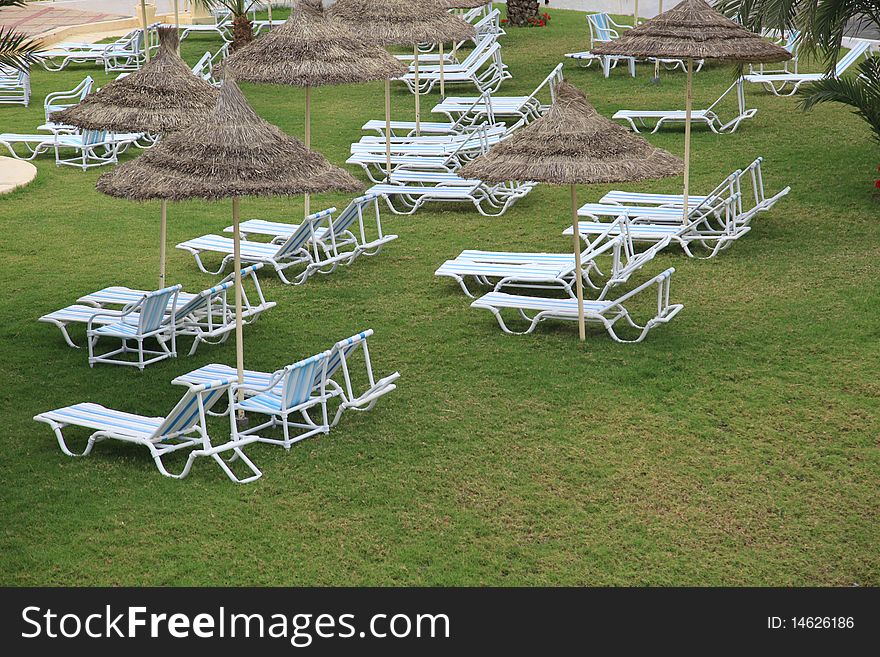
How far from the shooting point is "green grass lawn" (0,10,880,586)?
6.26 meters

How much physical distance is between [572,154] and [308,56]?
4.45 m

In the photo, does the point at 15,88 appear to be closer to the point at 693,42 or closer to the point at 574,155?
the point at 693,42

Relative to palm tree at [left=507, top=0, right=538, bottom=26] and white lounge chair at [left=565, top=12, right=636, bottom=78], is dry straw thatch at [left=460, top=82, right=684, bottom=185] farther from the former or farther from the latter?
palm tree at [left=507, top=0, right=538, bottom=26]

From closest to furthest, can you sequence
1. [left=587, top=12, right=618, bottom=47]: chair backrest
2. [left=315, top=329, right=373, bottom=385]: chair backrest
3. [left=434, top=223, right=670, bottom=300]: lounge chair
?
[left=315, top=329, right=373, bottom=385]: chair backrest, [left=434, top=223, right=670, bottom=300]: lounge chair, [left=587, top=12, right=618, bottom=47]: chair backrest

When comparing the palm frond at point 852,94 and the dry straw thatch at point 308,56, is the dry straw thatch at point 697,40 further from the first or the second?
the dry straw thatch at point 308,56

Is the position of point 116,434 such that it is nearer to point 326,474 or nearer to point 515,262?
point 326,474

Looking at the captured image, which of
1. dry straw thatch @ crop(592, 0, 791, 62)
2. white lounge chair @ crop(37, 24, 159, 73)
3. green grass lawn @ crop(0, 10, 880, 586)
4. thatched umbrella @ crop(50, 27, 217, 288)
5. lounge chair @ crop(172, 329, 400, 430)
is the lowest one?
white lounge chair @ crop(37, 24, 159, 73)

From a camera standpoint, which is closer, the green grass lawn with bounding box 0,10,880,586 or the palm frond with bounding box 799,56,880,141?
the green grass lawn with bounding box 0,10,880,586

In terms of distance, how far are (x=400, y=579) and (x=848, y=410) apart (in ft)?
12.3

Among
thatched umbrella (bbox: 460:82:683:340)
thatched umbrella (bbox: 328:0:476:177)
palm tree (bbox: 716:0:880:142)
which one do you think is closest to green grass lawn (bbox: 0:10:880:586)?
palm tree (bbox: 716:0:880:142)

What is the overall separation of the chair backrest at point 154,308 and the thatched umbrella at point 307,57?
351cm

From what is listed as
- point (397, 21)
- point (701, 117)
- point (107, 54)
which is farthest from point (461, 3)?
point (107, 54)

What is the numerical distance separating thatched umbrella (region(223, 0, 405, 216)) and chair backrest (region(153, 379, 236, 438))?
5598 millimetres

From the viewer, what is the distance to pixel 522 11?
88.8ft
